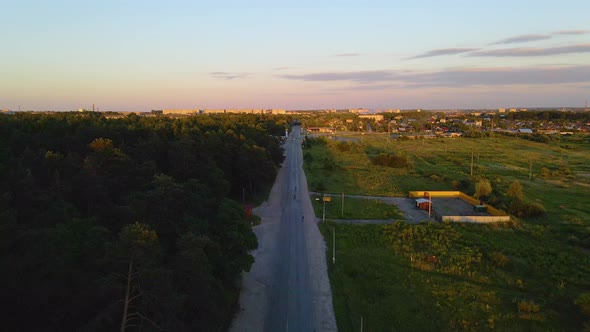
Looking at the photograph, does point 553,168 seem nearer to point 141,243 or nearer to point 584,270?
point 584,270

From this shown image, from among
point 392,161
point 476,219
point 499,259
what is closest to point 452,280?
point 499,259

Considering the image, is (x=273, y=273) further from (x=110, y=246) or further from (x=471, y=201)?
(x=471, y=201)

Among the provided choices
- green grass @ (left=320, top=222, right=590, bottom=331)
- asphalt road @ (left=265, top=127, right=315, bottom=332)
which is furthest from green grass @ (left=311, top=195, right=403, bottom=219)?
green grass @ (left=320, top=222, right=590, bottom=331)

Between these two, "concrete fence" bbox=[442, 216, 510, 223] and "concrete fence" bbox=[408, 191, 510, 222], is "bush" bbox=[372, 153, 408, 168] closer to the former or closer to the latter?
"concrete fence" bbox=[408, 191, 510, 222]

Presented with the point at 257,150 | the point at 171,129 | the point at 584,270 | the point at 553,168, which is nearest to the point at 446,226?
the point at 584,270

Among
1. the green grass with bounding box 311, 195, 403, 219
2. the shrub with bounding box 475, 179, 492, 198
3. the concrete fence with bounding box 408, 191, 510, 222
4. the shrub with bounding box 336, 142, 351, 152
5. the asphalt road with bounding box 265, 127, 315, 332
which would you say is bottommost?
the asphalt road with bounding box 265, 127, 315, 332

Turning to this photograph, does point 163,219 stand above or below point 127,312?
above

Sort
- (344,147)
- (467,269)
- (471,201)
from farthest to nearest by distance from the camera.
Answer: (344,147), (471,201), (467,269)
